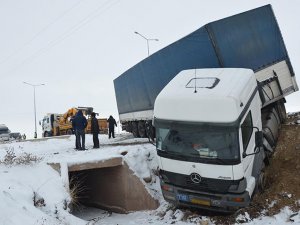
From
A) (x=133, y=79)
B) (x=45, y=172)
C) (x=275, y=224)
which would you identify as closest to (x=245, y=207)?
(x=275, y=224)

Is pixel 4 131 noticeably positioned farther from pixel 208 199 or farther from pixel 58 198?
pixel 208 199

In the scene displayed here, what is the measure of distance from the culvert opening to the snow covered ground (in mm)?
238

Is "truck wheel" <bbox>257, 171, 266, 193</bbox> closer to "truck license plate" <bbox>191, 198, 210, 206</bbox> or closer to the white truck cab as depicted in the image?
the white truck cab

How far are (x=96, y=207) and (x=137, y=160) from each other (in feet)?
11.7

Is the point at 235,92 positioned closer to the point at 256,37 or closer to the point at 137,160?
the point at 256,37

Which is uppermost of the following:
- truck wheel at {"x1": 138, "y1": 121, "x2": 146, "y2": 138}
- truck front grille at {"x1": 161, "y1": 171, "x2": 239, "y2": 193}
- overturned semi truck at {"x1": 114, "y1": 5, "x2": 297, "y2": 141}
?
overturned semi truck at {"x1": 114, "y1": 5, "x2": 297, "y2": 141}

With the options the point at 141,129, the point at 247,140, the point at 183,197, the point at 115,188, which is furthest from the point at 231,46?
the point at 141,129

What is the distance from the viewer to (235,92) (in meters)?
9.66

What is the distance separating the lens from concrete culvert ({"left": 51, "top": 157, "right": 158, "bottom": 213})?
1354cm

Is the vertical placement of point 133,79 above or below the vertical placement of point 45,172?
above

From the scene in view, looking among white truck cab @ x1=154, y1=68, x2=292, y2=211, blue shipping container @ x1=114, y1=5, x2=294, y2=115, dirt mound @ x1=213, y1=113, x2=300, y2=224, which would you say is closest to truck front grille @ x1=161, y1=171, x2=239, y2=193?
white truck cab @ x1=154, y1=68, x2=292, y2=211

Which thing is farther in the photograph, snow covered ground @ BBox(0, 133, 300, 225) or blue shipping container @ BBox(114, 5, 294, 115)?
blue shipping container @ BBox(114, 5, 294, 115)

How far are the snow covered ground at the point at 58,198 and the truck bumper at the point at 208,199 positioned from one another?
0.79 metres

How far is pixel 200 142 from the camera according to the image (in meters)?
9.55
